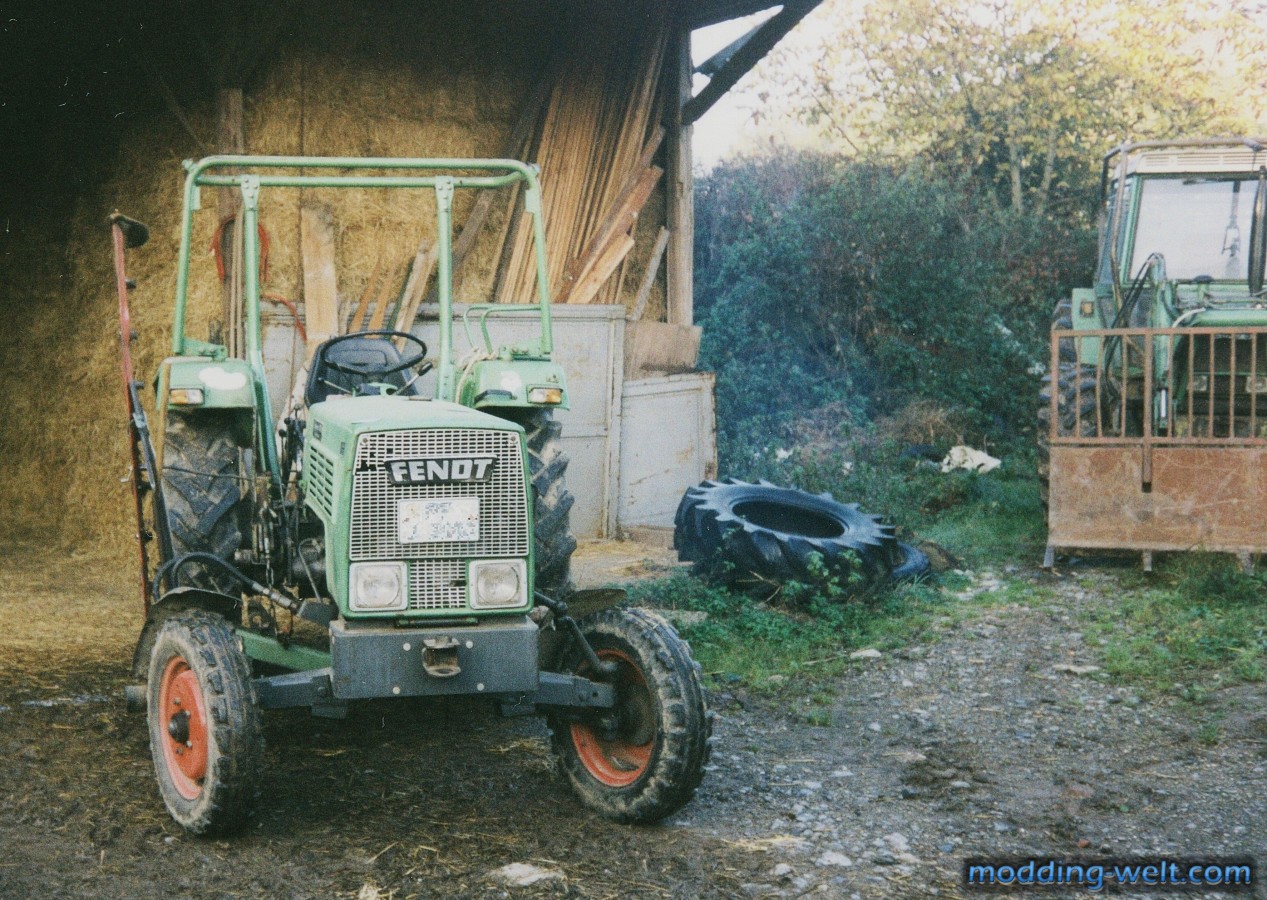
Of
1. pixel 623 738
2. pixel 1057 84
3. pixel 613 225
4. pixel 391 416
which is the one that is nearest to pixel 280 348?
pixel 613 225

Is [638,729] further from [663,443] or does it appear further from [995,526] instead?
[995,526]

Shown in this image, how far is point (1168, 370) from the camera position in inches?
299

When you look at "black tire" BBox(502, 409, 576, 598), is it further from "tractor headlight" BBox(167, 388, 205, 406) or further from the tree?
the tree

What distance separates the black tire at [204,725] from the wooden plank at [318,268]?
414cm

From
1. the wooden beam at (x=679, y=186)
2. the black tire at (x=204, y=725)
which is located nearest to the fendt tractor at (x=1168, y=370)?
the wooden beam at (x=679, y=186)

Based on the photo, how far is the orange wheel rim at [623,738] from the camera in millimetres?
4027

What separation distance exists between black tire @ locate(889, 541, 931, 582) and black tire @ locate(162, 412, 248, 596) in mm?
3556

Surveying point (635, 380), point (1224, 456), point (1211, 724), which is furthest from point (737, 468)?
point (1211, 724)

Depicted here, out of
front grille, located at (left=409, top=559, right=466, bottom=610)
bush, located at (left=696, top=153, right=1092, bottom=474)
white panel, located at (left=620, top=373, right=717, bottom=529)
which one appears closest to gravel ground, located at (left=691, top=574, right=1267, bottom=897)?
front grille, located at (left=409, top=559, right=466, bottom=610)

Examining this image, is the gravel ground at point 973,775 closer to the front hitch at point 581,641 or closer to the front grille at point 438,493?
the front hitch at point 581,641

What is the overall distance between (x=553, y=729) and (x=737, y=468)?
271 inches

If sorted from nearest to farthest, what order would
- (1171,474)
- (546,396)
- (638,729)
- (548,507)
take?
(638,729), (546,396), (548,507), (1171,474)

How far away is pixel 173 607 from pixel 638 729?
1417 mm

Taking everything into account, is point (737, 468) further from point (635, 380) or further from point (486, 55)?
point (486, 55)
